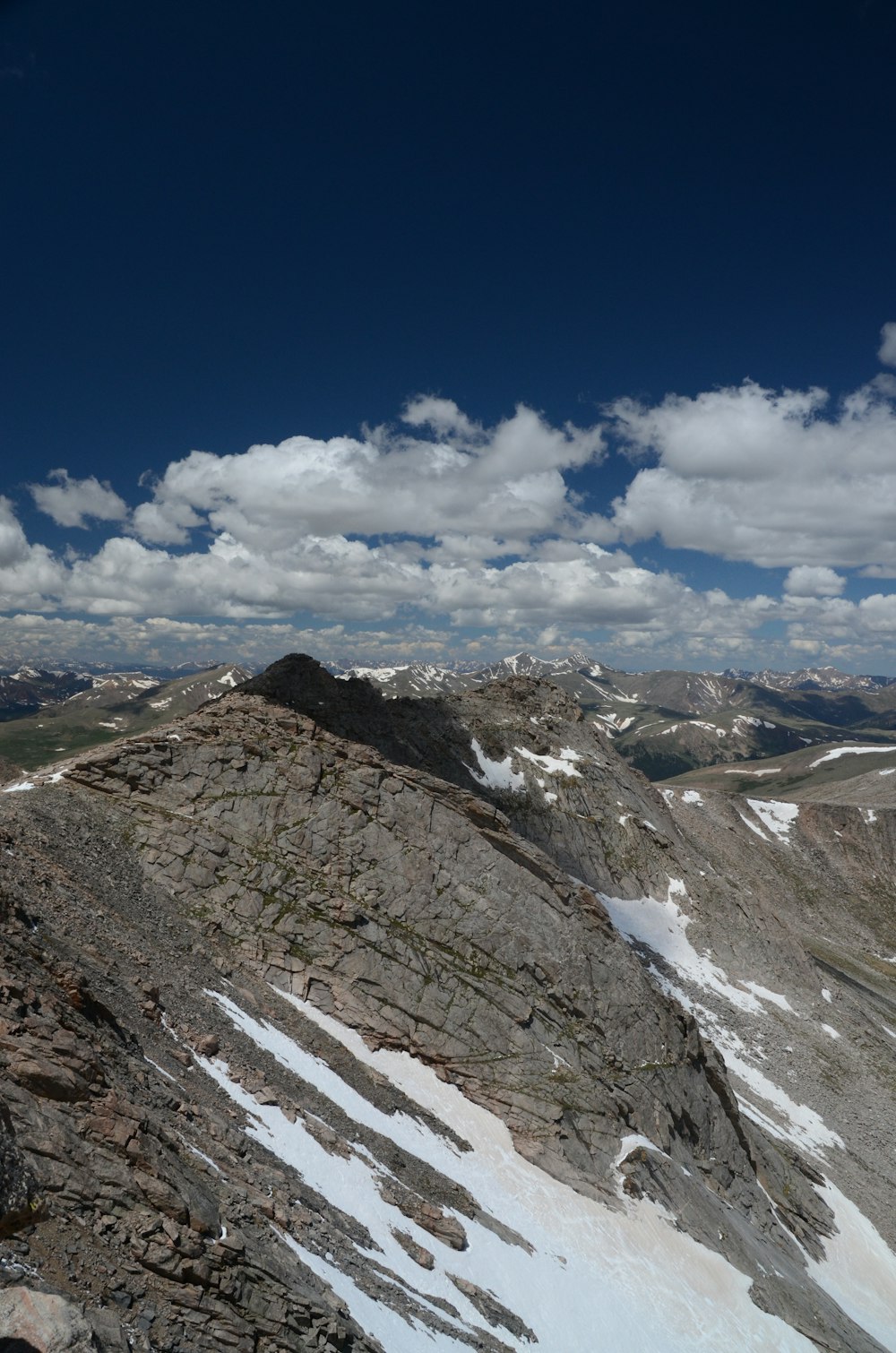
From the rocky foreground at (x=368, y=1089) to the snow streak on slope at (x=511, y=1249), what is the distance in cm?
16

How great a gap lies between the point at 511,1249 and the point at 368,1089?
879cm

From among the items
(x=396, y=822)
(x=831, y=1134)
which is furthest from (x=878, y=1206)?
(x=396, y=822)

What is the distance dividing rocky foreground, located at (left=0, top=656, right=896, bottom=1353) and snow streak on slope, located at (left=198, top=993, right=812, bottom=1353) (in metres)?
0.16

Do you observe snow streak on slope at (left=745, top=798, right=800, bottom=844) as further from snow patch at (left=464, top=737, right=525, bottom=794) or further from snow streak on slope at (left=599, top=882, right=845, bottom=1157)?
snow patch at (left=464, top=737, right=525, bottom=794)

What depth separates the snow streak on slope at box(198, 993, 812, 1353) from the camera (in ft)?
75.8

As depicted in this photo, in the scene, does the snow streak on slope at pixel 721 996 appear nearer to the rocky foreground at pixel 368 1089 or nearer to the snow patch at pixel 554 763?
the rocky foreground at pixel 368 1089

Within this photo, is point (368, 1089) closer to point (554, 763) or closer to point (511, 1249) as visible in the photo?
point (511, 1249)

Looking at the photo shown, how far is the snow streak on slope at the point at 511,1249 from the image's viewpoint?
23.1 m

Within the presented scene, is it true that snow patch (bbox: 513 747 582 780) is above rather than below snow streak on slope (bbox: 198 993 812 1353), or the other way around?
above

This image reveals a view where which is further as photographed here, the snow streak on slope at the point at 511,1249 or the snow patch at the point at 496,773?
the snow patch at the point at 496,773

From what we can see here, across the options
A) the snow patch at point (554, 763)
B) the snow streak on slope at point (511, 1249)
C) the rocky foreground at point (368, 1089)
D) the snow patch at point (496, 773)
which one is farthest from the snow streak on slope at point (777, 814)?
the snow streak on slope at point (511, 1249)

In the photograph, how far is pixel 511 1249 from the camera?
28391 mm

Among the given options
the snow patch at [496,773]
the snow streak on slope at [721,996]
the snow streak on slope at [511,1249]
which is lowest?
the snow streak on slope at [721,996]

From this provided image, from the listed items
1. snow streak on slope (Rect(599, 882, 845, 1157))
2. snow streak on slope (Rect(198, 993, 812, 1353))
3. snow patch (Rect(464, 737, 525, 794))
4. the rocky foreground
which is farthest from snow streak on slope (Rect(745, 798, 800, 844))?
snow streak on slope (Rect(198, 993, 812, 1353))
